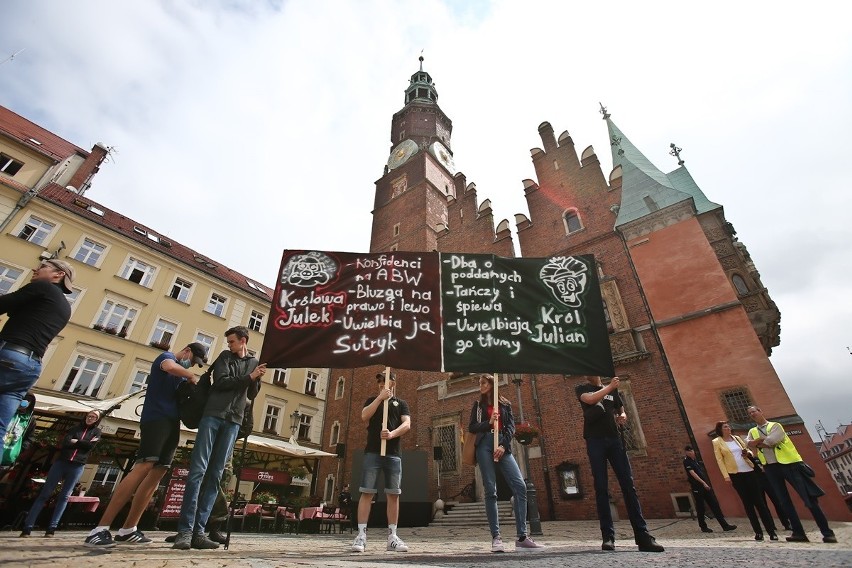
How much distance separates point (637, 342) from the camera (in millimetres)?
13477

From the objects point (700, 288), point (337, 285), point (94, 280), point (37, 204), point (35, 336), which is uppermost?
point (37, 204)

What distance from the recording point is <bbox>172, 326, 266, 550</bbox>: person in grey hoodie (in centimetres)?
350

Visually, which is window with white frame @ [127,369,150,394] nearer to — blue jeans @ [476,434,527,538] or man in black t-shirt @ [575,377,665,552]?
blue jeans @ [476,434,527,538]

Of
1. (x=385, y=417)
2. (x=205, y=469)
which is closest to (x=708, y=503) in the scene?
(x=385, y=417)

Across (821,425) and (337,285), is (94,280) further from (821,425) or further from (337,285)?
(821,425)

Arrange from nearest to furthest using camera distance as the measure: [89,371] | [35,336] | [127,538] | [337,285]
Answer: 1. [35,336]
2. [127,538]
3. [337,285]
4. [89,371]

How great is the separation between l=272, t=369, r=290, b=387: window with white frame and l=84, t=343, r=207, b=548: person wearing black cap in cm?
1987

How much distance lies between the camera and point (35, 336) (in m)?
3.07

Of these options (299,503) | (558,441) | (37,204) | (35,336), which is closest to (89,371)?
(37,204)

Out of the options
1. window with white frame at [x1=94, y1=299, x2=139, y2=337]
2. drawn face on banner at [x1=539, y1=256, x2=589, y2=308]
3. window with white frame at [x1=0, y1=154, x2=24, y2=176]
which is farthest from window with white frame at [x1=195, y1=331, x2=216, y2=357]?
drawn face on banner at [x1=539, y1=256, x2=589, y2=308]

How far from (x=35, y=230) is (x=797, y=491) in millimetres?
25657

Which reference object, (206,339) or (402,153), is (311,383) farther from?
(402,153)

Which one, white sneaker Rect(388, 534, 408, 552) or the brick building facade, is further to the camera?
the brick building facade

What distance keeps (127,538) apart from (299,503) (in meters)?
8.20
